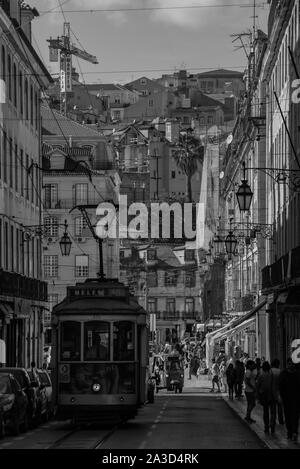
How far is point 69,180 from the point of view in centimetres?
10888

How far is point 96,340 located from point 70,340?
0.62 meters

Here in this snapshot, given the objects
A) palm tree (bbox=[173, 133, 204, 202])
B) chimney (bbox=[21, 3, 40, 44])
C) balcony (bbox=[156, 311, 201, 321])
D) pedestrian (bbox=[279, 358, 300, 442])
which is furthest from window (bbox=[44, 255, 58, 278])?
pedestrian (bbox=[279, 358, 300, 442])

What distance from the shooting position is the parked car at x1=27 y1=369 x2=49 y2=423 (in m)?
35.4

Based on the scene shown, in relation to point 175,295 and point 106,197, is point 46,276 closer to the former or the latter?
point 106,197

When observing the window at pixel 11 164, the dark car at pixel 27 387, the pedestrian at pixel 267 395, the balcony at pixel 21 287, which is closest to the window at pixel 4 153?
the window at pixel 11 164

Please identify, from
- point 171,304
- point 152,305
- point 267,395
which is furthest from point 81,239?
point 267,395

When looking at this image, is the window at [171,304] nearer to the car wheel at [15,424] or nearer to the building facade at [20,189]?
the building facade at [20,189]

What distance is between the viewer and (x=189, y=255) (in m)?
158

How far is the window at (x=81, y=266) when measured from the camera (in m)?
108

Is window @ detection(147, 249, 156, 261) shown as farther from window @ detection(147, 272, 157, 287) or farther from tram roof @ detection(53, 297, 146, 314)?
tram roof @ detection(53, 297, 146, 314)

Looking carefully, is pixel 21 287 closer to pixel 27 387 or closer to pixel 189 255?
pixel 27 387

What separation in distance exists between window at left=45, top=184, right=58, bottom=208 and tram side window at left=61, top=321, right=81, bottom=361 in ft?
247
